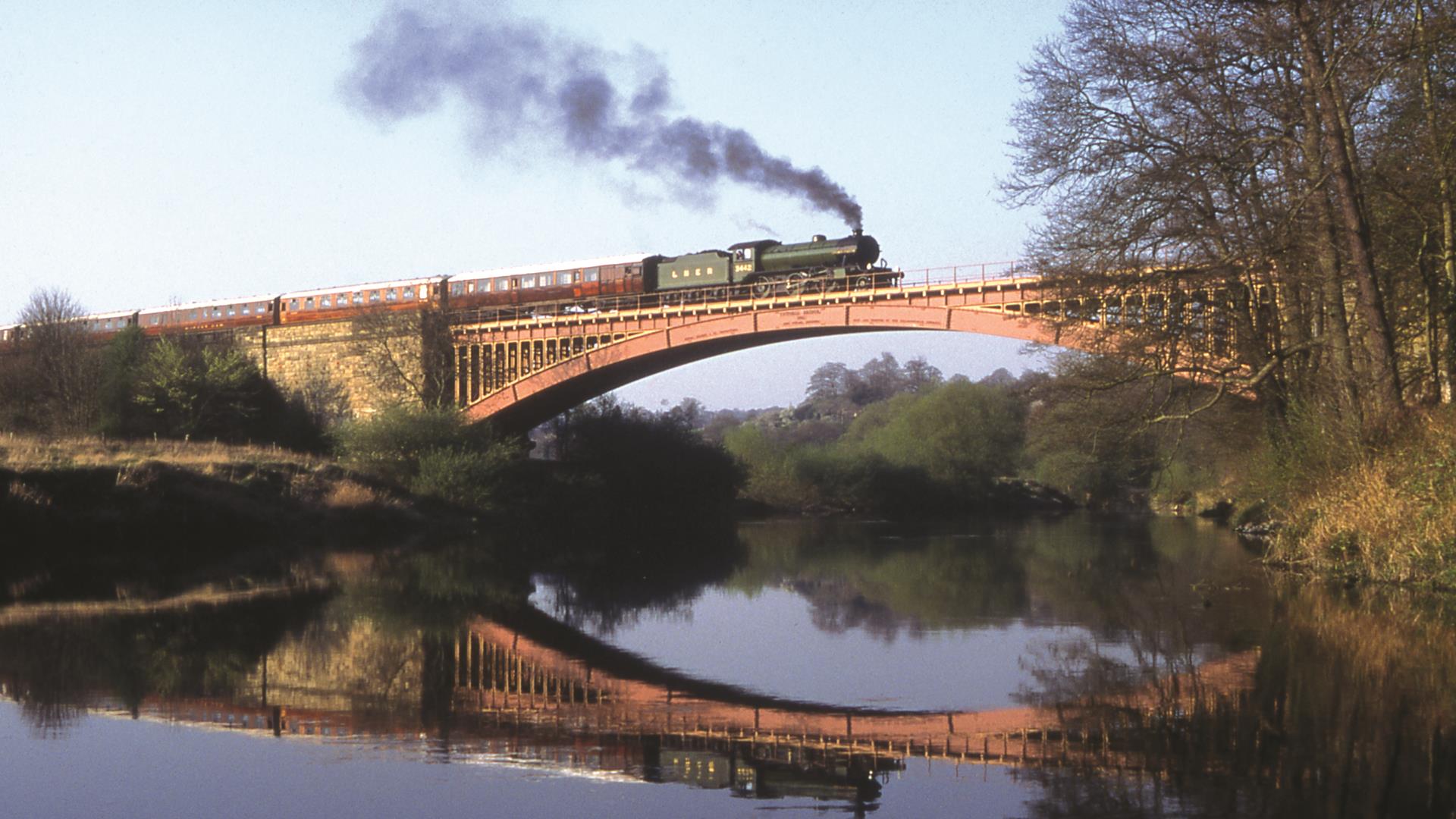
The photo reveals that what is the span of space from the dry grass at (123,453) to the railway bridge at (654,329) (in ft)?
30.0

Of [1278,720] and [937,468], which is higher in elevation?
[937,468]

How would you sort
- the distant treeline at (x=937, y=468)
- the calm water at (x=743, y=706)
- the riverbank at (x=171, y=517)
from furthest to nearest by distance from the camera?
the distant treeline at (x=937, y=468) < the riverbank at (x=171, y=517) < the calm water at (x=743, y=706)

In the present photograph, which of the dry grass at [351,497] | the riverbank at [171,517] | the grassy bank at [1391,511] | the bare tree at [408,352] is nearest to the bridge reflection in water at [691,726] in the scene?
the grassy bank at [1391,511]

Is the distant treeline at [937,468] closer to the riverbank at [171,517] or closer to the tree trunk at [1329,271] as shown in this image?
the riverbank at [171,517]

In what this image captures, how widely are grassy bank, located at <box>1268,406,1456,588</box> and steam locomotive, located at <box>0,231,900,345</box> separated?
2064 centimetres

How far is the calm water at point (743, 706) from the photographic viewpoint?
223 inches

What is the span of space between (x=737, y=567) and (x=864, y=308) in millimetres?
14710

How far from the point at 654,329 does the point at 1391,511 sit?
2699cm

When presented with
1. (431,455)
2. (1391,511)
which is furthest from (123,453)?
(1391,511)

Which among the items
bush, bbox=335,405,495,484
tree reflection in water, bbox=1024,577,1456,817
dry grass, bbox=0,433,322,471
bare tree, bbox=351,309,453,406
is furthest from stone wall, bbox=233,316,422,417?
tree reflection in water, bbox=1024,577,1456,817

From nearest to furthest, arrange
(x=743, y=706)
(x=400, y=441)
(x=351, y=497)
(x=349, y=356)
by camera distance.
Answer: (x=743, y=706) → (x=351, y=497) → (x=400, y=441) → (x=349, y=356)

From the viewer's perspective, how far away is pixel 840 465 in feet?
156

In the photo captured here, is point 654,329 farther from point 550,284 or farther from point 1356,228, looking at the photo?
point 1356,228

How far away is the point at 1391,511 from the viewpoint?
1290cm
